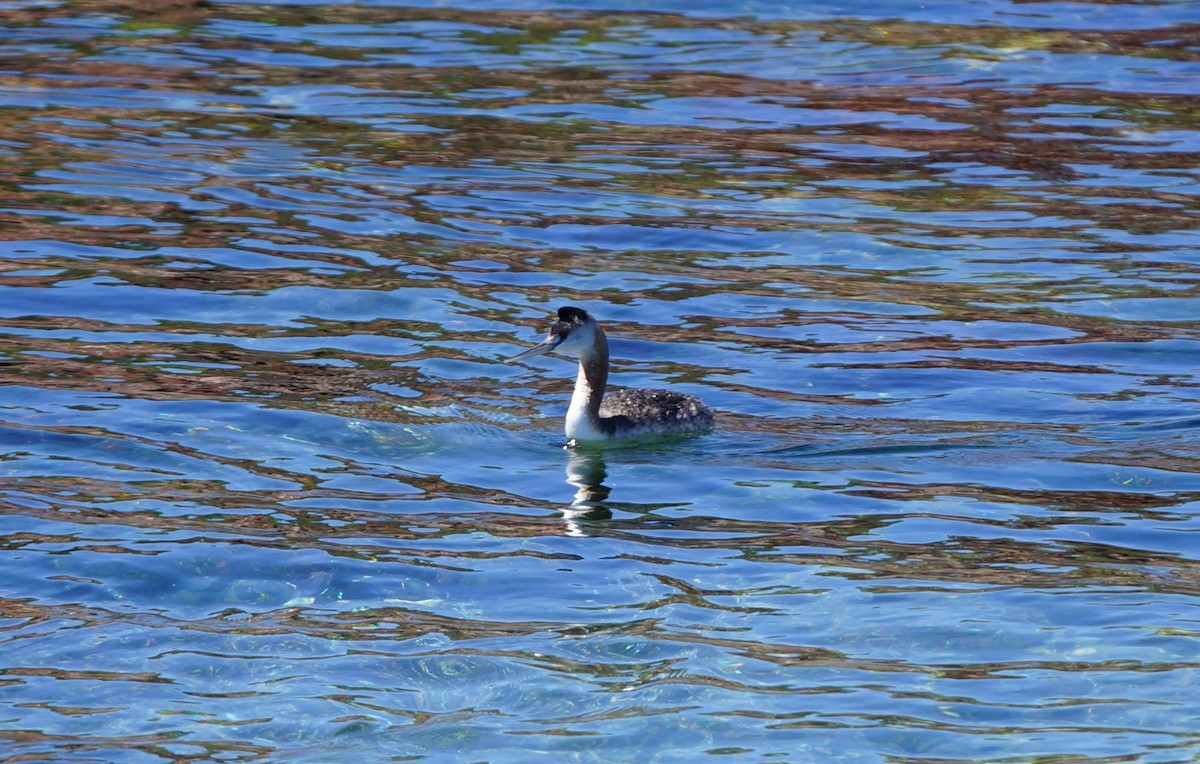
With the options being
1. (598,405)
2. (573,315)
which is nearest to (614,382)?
(598,405)

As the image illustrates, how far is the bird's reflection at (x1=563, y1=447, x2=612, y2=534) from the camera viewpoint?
11180 millimetres

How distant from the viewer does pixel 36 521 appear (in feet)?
35.7

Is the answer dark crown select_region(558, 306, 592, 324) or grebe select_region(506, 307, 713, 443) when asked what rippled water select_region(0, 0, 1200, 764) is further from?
dark crown select_region(558, 306, 592, 324)

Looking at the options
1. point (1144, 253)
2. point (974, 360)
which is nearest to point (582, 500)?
point (974, 360)

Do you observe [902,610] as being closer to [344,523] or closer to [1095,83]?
[344,523]

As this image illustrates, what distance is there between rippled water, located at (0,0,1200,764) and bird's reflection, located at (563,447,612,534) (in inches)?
3.8

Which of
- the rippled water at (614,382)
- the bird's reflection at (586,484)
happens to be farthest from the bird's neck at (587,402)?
the rippled water at (614,382)

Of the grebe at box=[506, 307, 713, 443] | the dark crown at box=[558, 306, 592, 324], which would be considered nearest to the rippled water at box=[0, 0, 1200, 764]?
the grebe at box=[506, 307, 713, 443]

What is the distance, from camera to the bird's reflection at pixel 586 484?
11.2m

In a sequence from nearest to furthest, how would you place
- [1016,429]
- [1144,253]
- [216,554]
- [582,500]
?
[216,554] → [582,500] → [1016,429] → [1144,253]

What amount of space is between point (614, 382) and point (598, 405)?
6.39ft

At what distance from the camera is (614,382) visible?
1441 centimetres

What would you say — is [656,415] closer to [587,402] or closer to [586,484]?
[587,402]

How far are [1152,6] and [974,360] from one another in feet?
47.5
